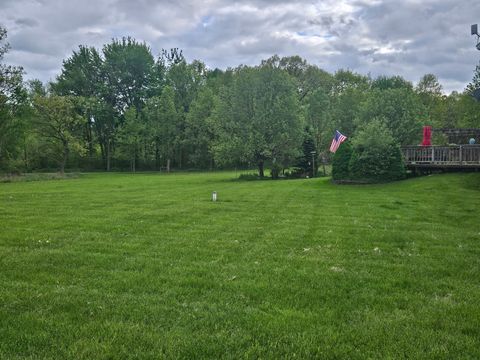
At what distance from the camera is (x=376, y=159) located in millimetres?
21672

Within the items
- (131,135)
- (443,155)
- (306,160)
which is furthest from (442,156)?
(131,135)

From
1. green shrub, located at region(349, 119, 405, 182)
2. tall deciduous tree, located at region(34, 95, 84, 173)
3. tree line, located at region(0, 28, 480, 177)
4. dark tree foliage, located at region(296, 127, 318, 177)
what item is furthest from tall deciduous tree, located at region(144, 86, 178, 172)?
green shrub, located at region(349, 119, 405, 182)

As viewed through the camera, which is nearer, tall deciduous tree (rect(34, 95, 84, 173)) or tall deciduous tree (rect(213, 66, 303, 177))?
tall deciduous tree (rect(213, 66, 303, 177))

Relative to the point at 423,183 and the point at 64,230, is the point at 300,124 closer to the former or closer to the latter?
the point at 423,183

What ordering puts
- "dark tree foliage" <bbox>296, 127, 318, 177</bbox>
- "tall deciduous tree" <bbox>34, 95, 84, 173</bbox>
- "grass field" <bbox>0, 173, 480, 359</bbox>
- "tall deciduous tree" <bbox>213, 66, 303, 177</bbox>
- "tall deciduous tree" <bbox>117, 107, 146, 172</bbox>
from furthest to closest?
1. "tall deciduous tree" <bbox>117, 107, 146, 172</bbox>
2. "tall deciduous tree" <bbox>34, 95, 84, 173</bbox>
3. "dark tree foliage" <bbox>296, 127, 318, 177</bbox>
4. "tall deciduous tree" <bbox>213, 66, 303, 177</bbox>
5. "grass field" <bbox>0, 173, 480, 359</bbox>

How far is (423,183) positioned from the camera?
19.2 m

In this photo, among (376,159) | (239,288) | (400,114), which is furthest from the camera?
(400,114)

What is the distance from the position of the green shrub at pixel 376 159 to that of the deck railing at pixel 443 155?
1.54 metres

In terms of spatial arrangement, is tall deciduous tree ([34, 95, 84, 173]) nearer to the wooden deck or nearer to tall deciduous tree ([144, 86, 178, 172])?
tall deciduous tree ([144, 86, 178, 172])

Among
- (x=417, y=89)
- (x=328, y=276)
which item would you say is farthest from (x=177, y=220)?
(x=417, y=89)

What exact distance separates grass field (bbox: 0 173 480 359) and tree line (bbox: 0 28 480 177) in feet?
68.7

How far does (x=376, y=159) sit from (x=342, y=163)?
182cm

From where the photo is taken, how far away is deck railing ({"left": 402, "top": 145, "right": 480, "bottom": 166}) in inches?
821

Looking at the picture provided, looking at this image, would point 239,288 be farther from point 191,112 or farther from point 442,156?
point 191,112
